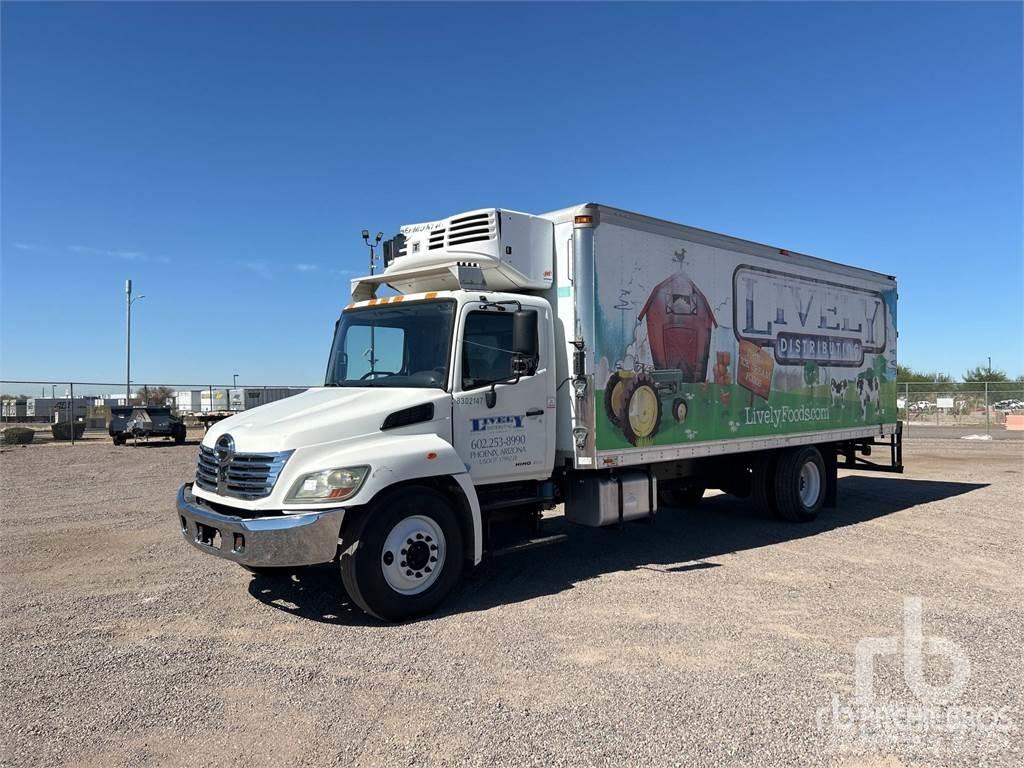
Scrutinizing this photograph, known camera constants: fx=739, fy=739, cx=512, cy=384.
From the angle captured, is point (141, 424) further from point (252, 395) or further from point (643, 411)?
point (643, 411)

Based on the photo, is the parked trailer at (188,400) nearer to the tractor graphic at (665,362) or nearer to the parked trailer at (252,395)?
the parked trailer at (252,395)

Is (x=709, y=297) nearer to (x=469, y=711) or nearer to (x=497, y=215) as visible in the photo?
(x=497, y=215)

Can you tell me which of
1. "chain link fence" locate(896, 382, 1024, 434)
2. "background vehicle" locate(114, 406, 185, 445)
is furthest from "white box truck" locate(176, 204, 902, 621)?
"chain link fence" locate(896, 382, 1024, 434)

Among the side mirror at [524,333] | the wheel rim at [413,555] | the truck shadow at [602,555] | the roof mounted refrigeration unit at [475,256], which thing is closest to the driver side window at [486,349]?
the side mirror at [524,333]

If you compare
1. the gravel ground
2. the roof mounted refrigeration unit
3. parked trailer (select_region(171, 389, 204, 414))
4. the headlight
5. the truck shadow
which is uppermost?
the roof mounted refrigeration unit

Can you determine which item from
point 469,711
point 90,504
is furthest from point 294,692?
point 90,504

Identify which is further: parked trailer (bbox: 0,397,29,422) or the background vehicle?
parked trailer (bbox: 0,397,29,422)

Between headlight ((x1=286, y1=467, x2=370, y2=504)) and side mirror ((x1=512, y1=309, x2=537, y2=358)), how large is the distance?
1.83 m

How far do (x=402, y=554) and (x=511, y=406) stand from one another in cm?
167

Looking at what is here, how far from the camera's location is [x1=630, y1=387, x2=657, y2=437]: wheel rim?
7461 millimetres

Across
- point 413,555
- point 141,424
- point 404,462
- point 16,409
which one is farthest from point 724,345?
point 16,409

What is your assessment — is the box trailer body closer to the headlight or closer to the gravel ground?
the gravel ground

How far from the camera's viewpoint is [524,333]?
6.40 m

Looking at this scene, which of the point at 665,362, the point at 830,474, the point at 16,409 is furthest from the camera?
the point at 16,409
